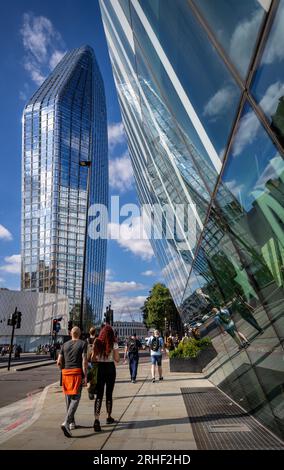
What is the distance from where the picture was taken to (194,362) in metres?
15.7

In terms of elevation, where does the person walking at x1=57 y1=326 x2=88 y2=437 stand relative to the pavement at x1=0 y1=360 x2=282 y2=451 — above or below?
above

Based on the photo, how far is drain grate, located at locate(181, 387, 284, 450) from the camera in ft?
14.0

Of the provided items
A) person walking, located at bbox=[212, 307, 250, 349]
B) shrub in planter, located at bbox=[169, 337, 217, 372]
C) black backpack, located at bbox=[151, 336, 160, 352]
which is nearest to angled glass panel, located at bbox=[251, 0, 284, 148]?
person walking, located at bbox=[212, 307, 250, 349]

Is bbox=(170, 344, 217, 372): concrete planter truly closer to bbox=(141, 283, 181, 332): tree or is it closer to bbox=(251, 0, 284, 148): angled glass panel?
bbox=(251, 0, 284, 148): angled glass panel

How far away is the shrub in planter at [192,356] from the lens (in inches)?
590

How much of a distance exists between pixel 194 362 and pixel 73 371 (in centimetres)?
1140

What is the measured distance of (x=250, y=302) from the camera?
5.48 meters

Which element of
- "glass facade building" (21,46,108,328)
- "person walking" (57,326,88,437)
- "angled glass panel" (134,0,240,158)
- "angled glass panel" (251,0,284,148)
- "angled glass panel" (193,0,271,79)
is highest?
"glass facade building" (21,46,108,328)

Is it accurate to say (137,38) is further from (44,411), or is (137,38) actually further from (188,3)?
(44,411)

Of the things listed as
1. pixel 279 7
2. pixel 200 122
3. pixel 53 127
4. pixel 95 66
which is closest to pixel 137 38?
pixel 200 122

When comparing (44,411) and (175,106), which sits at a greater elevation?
(175,106)

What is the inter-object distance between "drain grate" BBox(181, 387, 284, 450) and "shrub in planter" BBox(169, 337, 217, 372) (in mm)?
7040
